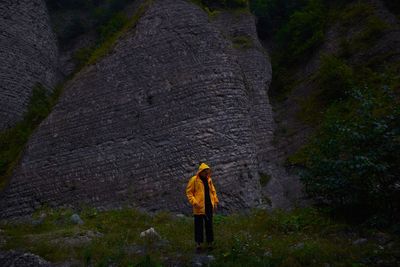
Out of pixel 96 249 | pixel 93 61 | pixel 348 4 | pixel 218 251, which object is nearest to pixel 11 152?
pixel 93 61

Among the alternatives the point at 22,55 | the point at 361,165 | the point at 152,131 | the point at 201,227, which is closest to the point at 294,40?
the point at 152,131

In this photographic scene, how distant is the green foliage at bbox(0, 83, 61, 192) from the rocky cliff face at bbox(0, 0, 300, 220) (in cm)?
91

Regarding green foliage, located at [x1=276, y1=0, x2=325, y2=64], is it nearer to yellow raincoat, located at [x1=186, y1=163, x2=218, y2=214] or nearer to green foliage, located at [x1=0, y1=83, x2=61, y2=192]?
green foliage, located at [x1=0, y1=83, x2=61, y2=192]

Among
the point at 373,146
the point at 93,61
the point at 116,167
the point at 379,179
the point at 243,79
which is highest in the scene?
the point at 93,61

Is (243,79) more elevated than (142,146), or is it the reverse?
(243,79)

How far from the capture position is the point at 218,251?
732 cm

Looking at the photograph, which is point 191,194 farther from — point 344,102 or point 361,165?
point 344,102

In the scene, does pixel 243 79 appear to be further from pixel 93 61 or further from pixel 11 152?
pixel 11 152

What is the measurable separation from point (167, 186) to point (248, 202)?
2.23 metres

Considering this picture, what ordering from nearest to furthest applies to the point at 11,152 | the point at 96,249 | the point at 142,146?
the point at 96,249 < the point at 142,146 < the point at 11,152

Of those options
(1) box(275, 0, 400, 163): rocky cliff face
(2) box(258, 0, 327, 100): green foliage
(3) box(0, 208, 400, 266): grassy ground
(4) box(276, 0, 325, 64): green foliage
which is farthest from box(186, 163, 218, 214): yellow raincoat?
(4) box(276, 0, 325, 64): green foliage

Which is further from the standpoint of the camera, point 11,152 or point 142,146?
point 11,152

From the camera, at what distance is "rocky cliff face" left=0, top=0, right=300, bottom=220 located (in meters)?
11.9

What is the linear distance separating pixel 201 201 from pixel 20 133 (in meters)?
9.27
